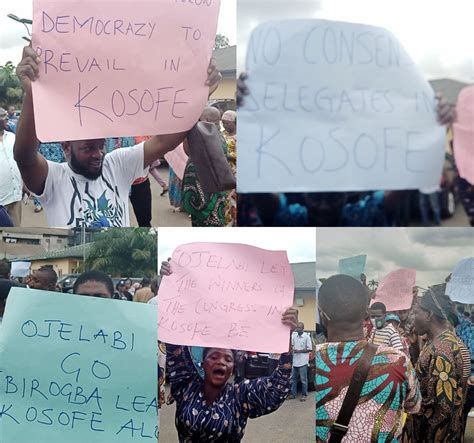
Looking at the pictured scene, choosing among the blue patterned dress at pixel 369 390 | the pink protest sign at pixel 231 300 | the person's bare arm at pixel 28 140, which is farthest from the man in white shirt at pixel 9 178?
the blue patterned dress at pixel 369 390

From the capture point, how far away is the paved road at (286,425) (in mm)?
2791

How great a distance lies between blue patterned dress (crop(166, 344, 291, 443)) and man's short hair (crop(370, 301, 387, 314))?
0.35 m

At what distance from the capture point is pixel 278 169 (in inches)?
107

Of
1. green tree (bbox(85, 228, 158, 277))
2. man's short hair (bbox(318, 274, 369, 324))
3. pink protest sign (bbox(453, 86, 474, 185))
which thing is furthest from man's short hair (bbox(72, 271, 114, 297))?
pink protest sign (bbox(453, 86, 474, 185))

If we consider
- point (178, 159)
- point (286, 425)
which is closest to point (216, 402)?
point (286, 425)

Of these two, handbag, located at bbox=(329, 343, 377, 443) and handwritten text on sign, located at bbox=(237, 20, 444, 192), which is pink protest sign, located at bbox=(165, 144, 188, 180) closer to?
handwritten text on sign, located at bbox=(237, 20, 444, 192)

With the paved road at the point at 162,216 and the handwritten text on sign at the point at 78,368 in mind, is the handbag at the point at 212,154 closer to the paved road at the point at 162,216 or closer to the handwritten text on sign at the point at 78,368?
the paved road at the point at 162,216

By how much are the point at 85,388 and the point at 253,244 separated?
0.81 metres

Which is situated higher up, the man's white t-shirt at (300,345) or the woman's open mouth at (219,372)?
the man's white t-shirt at (300,345)

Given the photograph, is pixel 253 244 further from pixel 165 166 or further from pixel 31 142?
pixel 31 142

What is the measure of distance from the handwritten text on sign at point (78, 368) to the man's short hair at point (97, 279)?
0.18ft

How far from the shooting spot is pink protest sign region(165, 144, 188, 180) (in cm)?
275

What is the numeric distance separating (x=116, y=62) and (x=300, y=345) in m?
1.19

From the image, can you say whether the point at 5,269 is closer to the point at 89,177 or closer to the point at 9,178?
the point at 9,178
